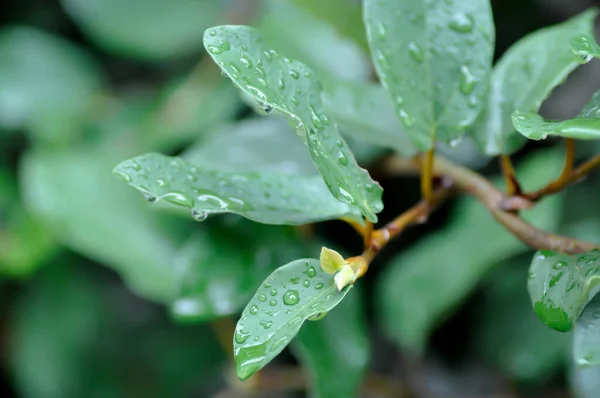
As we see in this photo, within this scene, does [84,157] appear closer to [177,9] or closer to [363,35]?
[177,9]

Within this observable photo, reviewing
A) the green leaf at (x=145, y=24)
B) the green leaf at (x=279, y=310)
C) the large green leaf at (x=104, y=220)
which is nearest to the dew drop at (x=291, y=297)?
the green leaf at (x=279, y=310)

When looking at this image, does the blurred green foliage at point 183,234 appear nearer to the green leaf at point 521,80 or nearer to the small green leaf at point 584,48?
the green leaf at point 521,80

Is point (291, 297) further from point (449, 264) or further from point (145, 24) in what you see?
point (145, 24)

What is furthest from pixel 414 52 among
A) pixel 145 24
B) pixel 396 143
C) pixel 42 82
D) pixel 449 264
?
pixel 42 82

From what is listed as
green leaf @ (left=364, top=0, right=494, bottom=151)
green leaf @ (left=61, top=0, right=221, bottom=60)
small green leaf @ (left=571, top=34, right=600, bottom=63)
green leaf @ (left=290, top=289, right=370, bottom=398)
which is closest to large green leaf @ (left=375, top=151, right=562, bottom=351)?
green leaf @ (left=290, top=289, right=370, bottom=398)

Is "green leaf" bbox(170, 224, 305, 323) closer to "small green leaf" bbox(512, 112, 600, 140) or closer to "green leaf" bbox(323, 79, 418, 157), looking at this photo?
"green leaf" bbox(323, 79, 418, 157)

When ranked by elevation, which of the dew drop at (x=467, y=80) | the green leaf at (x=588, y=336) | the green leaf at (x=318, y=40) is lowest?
the green leaf at (x=318, y=40)
